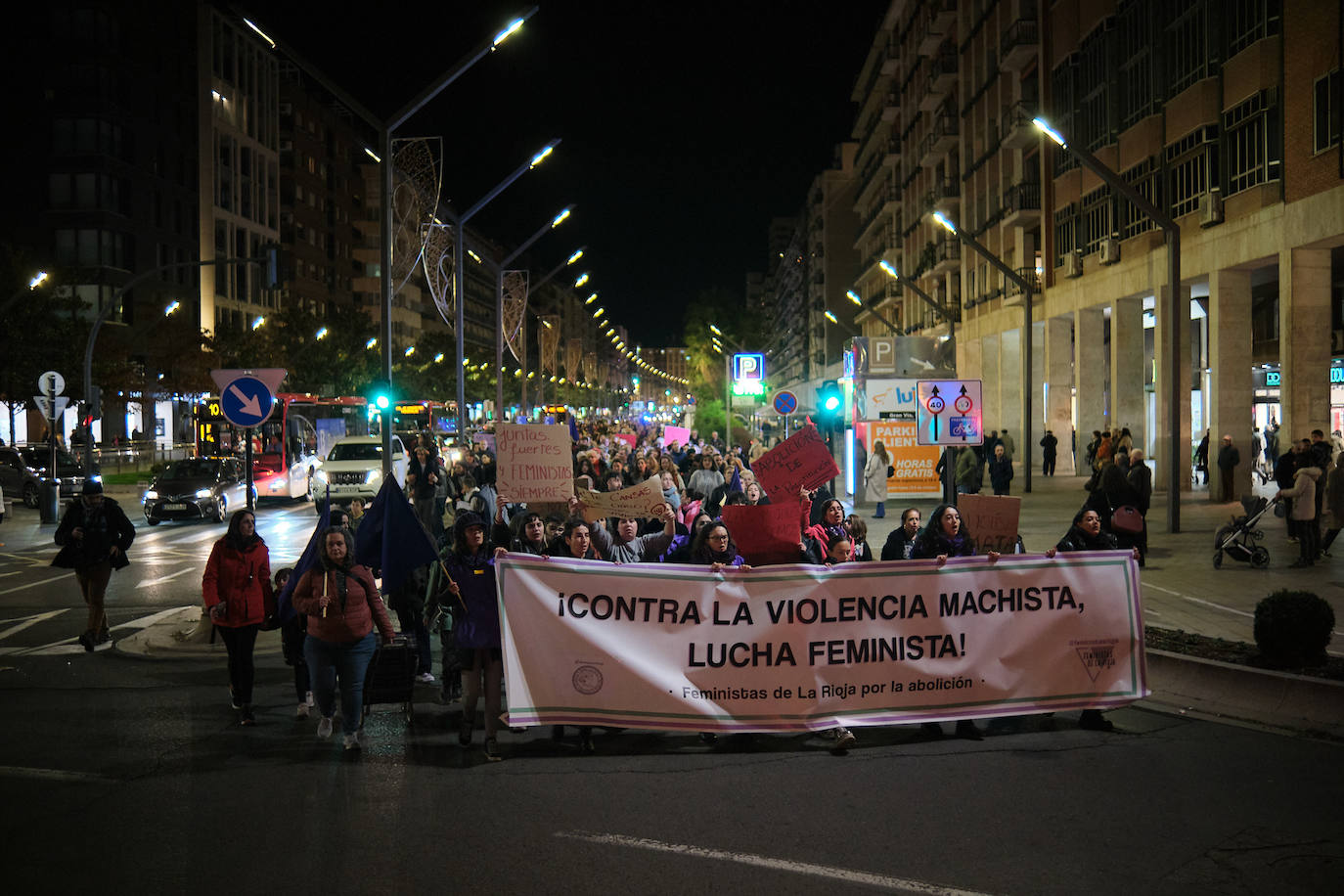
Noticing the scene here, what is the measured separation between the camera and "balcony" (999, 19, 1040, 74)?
43375mm

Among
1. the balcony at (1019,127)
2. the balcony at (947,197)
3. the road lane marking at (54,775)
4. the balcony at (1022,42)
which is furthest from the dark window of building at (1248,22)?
the balcony at (947,197)

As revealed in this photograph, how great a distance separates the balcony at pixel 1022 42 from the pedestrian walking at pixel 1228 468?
19.9 m

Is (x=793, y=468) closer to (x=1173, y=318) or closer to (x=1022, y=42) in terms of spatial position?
(x=1173, y=318)

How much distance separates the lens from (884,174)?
8056 centimetres

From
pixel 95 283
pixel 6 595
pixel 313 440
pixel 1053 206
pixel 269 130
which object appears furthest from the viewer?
pixel 269 130

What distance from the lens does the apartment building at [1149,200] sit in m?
25.3

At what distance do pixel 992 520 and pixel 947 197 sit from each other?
4997 centimetres

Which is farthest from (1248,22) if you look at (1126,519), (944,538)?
(944,538)

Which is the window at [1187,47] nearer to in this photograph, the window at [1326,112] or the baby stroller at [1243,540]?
the window at [1326,112]

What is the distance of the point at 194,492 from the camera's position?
95.7 ft

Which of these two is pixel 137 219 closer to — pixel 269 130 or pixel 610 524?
pixel 269 130

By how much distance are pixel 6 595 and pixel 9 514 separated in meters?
17.4

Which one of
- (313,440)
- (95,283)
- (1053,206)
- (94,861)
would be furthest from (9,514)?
(95,283)

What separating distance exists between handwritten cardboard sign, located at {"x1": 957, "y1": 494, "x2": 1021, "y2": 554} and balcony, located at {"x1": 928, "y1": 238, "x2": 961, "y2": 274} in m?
47.1
